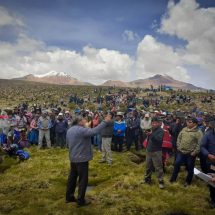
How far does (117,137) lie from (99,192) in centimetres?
815

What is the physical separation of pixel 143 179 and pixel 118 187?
1328 mm

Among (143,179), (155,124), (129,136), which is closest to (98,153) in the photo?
(129,136)

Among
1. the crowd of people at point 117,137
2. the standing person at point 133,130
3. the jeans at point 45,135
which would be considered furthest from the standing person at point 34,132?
the standing person at point 133,130

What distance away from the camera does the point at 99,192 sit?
11.2 meters

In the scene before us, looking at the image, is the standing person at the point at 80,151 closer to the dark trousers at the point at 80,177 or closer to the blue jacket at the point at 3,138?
the dark trousers at the point at 80,177

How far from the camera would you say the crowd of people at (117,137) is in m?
9.45

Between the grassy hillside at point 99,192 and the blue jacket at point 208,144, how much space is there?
1.85 meters

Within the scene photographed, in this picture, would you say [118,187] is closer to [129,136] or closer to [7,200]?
[7,200]

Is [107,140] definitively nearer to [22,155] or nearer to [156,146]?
[156,146]

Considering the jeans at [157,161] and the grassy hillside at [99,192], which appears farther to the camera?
the jeans at [157,161]

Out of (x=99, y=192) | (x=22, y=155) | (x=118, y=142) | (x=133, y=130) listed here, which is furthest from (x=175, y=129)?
(x=22, y=155)

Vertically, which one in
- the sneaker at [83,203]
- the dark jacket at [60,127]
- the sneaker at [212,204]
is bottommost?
the sneaker at [83,203]

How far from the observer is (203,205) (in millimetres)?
10000

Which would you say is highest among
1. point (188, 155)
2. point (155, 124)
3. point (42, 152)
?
point (155, 124)
